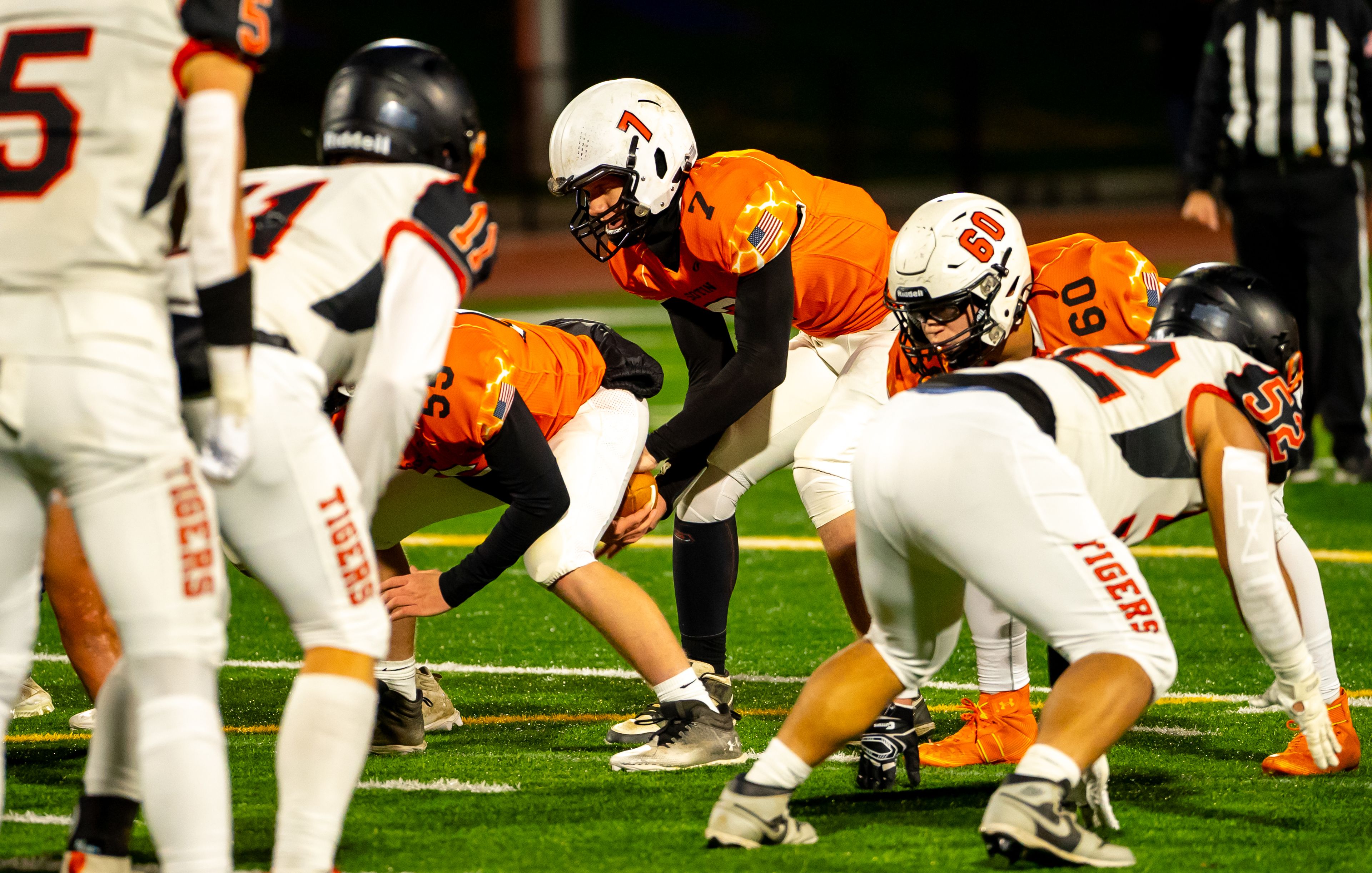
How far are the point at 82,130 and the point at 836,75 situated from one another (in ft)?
78.0

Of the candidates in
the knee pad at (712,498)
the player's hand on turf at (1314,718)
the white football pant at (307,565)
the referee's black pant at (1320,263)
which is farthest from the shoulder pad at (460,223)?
the referee's black pant at (1320,263)

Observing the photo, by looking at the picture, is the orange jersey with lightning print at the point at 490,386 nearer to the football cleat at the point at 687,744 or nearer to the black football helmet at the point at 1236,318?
the football cleat at the point at 687,744

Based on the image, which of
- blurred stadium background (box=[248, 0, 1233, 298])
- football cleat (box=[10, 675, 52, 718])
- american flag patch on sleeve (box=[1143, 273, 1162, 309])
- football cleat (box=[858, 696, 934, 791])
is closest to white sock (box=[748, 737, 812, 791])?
football cleat (box=[858, 696, 934, 791])

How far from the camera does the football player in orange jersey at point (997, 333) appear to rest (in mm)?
4047

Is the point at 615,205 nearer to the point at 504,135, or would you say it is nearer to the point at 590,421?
the point at 590,421

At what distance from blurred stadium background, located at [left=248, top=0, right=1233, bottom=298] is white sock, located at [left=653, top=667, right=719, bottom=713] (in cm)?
1188

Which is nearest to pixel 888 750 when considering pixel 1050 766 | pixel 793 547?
pixel 1050 766

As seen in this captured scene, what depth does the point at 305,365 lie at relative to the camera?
3.06m

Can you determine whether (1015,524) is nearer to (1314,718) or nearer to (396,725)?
(1314,718)

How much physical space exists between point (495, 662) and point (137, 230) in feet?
10.0

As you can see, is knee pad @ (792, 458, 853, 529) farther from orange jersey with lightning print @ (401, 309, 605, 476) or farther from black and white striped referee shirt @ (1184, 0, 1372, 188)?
black and white striped referee shirt @ (1184, 0, 1372, 188)

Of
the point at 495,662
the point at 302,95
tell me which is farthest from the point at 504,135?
the point at 495,662

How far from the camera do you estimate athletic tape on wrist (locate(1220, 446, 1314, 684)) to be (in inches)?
141

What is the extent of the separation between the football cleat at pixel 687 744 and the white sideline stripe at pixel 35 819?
123cm
